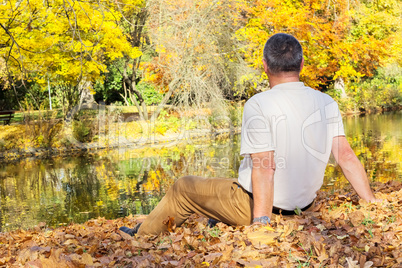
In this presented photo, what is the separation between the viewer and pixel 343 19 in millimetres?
14008

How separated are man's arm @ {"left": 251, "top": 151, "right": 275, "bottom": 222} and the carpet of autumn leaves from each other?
11 centimetres

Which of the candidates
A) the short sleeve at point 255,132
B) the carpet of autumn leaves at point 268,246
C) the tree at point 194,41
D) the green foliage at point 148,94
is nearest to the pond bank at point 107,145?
the tree at point 194,41

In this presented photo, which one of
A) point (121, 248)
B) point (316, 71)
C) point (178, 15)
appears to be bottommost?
point (121, 248)

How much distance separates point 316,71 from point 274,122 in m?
12.8

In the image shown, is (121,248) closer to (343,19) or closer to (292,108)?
(292,108)

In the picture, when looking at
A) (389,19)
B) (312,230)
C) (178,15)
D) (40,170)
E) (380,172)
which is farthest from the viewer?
(389,19)

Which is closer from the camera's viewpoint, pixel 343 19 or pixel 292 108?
pixel 292 108

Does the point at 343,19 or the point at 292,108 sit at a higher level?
the point at 343,19

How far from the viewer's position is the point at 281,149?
116 inches

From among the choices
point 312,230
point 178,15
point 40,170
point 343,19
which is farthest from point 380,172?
point 178,15

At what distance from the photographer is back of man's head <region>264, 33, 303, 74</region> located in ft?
9.45

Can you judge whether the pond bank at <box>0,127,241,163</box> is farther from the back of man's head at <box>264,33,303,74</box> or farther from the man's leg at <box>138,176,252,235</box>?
the back of man's head at <box>264,33,303,74</box>

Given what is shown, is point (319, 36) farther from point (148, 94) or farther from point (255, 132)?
point (148, 94)

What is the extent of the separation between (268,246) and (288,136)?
0.67 m
